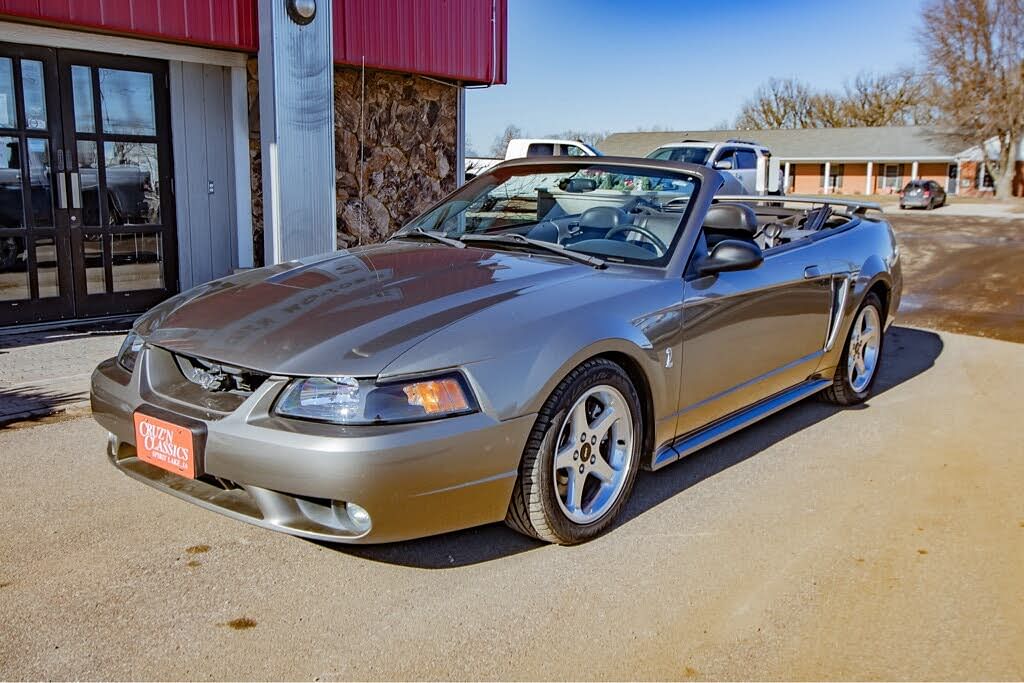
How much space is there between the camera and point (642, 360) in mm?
3674

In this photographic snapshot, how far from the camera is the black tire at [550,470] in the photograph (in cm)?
326

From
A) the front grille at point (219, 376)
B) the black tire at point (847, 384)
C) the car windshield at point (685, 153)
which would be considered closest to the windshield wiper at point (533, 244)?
the front grille at point (219, 376)

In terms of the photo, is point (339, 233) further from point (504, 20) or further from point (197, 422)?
point (197, 422)

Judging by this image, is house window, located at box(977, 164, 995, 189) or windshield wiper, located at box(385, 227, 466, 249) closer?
windshield wiper, located at box(385, 227, 466, 249)

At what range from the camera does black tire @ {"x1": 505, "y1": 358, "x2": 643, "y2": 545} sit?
128 inches

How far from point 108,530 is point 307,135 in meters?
5.60

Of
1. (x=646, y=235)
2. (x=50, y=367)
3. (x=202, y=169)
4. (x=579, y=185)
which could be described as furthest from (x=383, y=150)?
(x=646, y=235)

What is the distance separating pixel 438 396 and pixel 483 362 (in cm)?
21

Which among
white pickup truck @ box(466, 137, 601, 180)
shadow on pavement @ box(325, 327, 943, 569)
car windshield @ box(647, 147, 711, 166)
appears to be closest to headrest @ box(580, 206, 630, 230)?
shadow on pavement @ box(325, 327, 943, 569)

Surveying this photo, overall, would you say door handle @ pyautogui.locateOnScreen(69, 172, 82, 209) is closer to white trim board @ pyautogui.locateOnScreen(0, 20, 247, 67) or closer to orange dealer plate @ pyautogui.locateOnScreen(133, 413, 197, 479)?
white trim board @ pyautogui.locateOnScreen(0, 20, 247, 67)

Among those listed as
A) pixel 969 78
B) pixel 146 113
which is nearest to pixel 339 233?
pixel 146 113

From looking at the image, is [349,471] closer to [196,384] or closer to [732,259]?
[196,384]

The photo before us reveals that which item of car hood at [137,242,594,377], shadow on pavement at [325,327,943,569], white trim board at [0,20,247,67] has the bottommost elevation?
shadow on pavement at [325,327,943,569]

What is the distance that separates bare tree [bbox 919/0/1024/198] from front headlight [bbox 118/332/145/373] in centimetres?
5696
